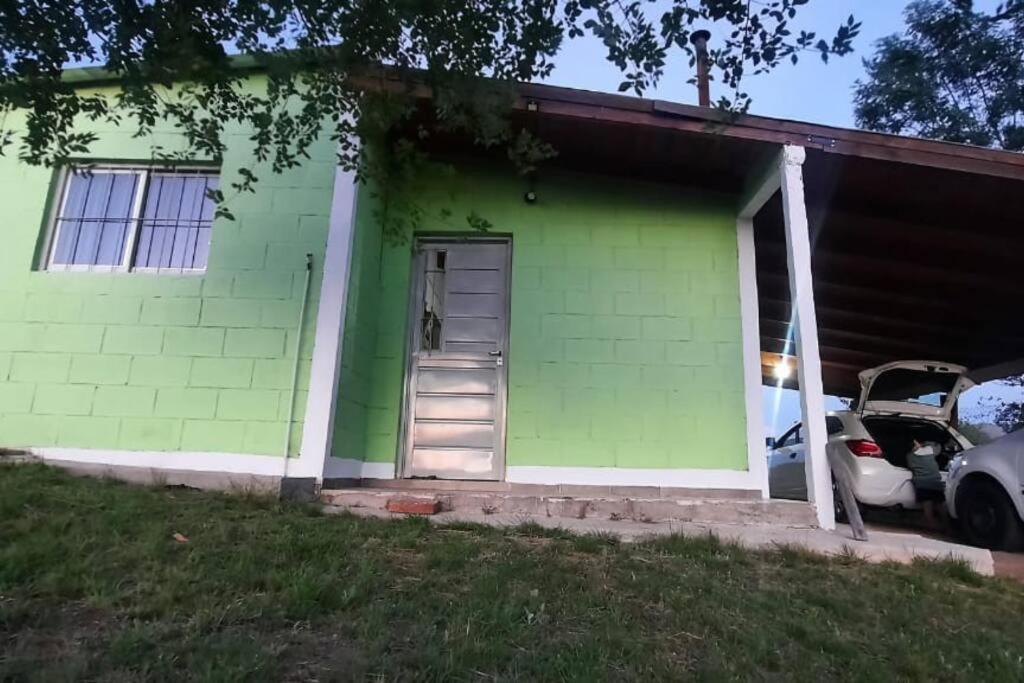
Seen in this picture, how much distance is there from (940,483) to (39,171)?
9.48m

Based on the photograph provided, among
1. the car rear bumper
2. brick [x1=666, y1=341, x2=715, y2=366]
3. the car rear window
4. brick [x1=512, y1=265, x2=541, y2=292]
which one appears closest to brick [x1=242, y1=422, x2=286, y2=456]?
brick [x1=512, y1=265, x2=541, y2=292]

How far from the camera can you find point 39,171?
6.19 meters

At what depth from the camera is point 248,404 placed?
5.53 m

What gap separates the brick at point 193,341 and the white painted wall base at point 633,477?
283cm

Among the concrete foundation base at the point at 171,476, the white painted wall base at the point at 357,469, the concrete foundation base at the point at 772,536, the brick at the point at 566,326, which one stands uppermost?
the brick at the point at 566,326

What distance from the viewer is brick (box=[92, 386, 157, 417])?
5.55 meters

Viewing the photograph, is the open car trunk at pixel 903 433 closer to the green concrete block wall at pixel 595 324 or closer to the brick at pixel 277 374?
the green concrete block wall at pixel 595 324

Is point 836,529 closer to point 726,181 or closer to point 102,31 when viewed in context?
point 726,181

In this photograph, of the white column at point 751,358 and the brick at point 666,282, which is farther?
the brick at point 666,282

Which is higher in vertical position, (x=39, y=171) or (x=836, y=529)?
(x=39, y=171)

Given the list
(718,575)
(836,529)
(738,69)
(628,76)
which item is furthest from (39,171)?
(836,529)

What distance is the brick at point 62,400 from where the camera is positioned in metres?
5.58

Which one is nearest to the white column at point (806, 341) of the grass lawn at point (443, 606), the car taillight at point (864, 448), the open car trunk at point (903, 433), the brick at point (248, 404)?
the grass lawn at point (443, 606)

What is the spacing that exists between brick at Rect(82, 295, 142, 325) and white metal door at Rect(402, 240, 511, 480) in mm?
2464
